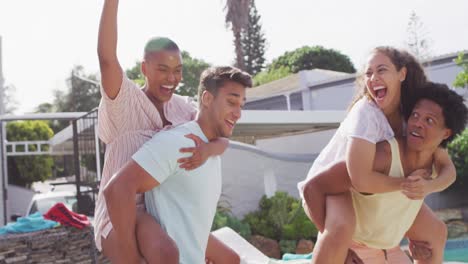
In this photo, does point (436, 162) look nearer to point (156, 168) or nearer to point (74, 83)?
point (156, 168)

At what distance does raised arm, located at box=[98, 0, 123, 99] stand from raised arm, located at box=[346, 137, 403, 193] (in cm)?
107

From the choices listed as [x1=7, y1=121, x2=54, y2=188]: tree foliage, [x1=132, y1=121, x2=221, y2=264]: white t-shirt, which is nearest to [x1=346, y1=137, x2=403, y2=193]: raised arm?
[x1=132, y1=121, x2=221, y2=264]: white t-shirt

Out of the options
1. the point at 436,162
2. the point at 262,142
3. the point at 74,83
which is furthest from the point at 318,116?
the point at 74,83

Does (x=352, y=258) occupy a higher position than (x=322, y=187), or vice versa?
(x=322, y=187)

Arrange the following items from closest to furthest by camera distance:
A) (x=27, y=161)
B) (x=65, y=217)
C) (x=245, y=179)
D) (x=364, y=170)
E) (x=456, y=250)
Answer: (x=364, y=170) < (x=65, y=217) < (x=456, y=250) < (x=245, y=179) < (x=27, y=161)

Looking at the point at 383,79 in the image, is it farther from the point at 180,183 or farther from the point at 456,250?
the point at 456,250

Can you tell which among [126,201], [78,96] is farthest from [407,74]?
[78,96]

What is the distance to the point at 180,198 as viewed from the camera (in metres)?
2.46

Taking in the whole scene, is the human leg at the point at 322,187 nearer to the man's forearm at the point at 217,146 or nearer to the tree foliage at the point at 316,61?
the man's forearm at the point at 217,146

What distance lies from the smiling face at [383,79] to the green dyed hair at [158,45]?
97 centimetres

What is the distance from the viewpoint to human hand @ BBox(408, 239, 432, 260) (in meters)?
3.27

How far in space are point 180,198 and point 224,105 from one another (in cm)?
42

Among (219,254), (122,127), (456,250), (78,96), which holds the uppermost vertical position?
(78,96)

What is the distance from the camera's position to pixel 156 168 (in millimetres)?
2354
